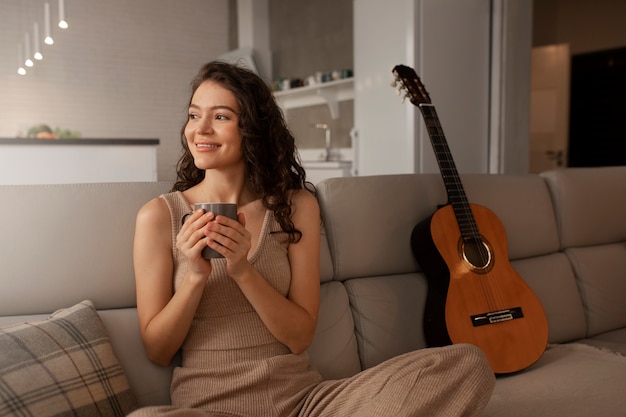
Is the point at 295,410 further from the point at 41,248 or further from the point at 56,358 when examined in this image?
the point at 41,248

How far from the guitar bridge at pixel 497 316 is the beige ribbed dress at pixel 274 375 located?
0.41 metres

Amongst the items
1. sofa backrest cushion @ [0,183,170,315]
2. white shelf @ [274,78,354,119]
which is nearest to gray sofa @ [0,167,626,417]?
sofa backrest cushion @ [0,183,170,315]

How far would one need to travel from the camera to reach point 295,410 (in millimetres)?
1276

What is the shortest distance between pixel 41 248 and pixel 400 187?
3.34ft

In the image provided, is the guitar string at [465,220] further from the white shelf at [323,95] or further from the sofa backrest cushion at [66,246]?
the white shelf at [323,95]

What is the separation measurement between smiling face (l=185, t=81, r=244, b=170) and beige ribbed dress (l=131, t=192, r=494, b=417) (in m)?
0.13

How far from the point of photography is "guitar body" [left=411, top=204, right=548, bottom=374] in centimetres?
166

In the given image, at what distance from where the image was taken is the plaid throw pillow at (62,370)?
3.54ft

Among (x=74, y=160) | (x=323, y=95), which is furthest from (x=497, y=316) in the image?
(x=323, y=95)

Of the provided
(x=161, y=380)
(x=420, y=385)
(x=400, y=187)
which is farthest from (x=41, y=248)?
(x=400, y=187)

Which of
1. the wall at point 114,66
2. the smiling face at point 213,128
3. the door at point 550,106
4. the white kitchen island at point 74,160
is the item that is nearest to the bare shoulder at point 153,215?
the smiling face at point 213,128

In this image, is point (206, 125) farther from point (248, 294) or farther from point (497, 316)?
point (497, 316)

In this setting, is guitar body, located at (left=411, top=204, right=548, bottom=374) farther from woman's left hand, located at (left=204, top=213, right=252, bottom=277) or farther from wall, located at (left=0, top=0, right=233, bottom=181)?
wall, located at (left=0, top=0, right=233, bottom=181)

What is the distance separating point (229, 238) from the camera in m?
1.13
